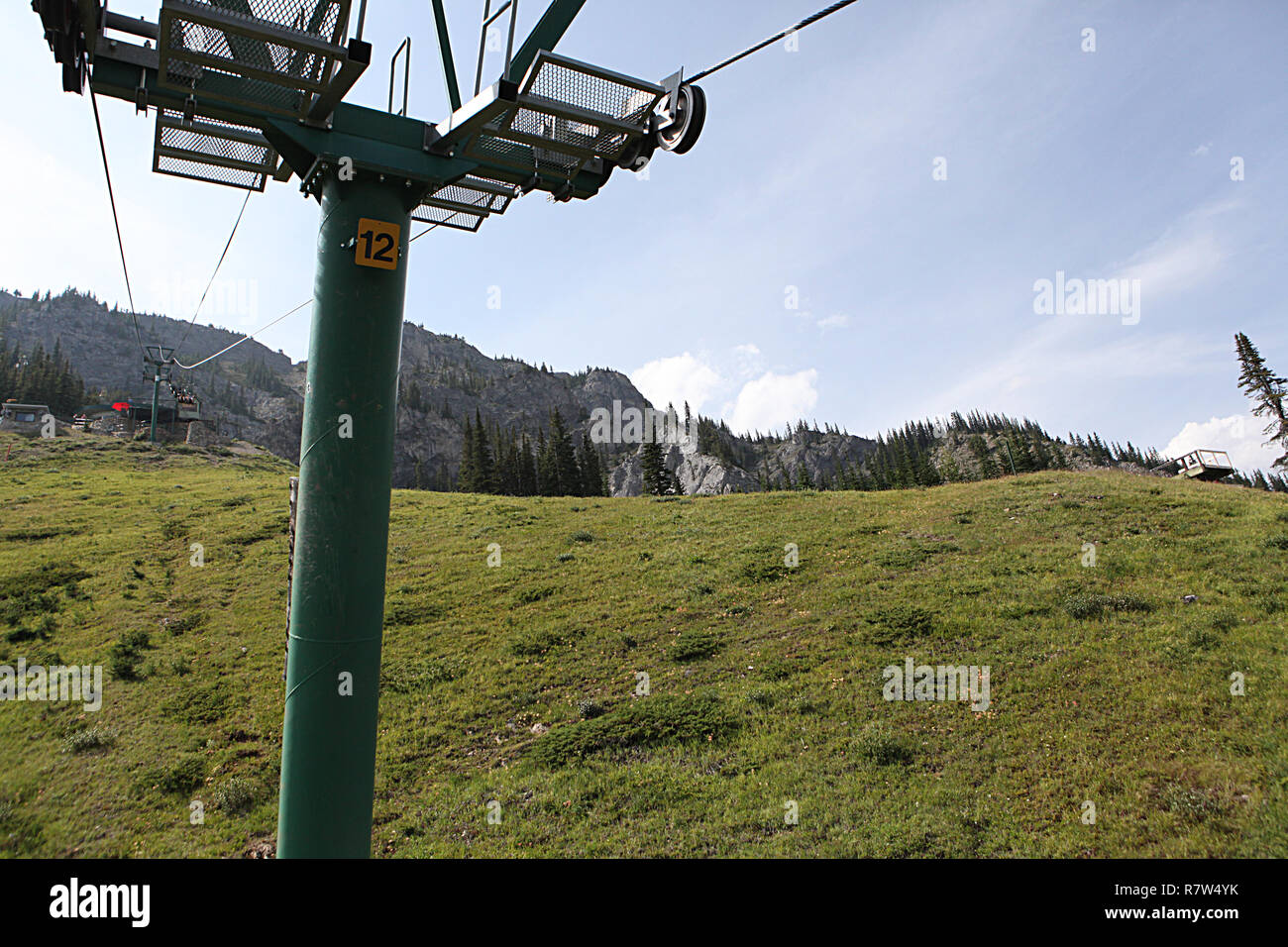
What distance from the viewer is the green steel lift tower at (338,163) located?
15.0 ft

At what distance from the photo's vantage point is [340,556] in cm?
488

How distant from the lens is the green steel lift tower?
458 centimetres

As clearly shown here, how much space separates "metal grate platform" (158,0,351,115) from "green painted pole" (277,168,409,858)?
923 millimetres

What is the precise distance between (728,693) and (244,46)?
12.8m

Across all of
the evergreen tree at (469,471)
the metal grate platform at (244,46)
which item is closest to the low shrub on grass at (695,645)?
the metal grate platform at (244,46)

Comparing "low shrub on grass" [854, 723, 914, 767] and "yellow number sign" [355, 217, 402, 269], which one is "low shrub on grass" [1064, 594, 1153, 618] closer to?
"low shrub on grass" [854, 723, 914, 767]

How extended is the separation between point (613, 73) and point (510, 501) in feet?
122

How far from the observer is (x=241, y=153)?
601cm

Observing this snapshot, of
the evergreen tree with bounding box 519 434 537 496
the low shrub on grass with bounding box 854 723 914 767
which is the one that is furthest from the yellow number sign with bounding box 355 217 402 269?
the evergreen tree with bounding box 519 434 537 496

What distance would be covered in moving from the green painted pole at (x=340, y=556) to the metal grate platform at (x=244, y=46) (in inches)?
36.3

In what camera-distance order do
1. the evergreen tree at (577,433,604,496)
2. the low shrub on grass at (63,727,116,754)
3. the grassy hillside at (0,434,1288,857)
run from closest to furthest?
the grassy hillside at (0,434,1288,857) → the low shrub on grass at (63,727,116,754) → the evergreen tree at (577,433,604,496)

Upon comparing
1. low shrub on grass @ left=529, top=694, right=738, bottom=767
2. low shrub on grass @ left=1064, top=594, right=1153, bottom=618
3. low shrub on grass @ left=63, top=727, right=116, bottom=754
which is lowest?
low shrub on grass @ left=63, top=727, right=116, bottom=754
